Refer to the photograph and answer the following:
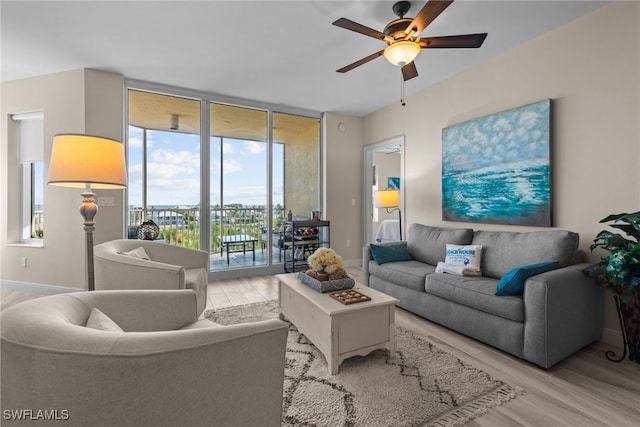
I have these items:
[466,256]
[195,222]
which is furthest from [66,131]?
[466,256]

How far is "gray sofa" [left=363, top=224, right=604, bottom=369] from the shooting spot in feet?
6.61

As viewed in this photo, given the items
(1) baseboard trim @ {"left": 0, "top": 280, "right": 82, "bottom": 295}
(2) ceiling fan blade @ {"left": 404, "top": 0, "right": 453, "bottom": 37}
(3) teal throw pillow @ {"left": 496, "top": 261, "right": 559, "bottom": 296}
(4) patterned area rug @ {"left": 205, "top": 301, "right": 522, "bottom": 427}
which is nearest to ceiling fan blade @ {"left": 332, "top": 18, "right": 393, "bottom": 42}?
(2) ceiling fan blade @ {"left": 404, "top": 0, "right": 453, "bottom": 37}

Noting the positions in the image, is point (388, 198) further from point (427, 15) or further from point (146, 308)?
point (146, 308)

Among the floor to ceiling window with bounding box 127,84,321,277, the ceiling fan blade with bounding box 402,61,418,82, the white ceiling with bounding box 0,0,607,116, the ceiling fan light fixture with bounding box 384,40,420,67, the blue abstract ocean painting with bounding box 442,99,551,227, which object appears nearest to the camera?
the ceiling fan light fixture with bounding box 384,40,420,67

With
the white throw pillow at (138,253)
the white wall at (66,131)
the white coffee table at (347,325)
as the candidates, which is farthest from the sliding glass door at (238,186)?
the white coffee table at (347,325)

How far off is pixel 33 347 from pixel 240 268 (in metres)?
3.96

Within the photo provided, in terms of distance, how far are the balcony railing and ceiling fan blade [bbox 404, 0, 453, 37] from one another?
345cm

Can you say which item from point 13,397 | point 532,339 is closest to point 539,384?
point 532,339

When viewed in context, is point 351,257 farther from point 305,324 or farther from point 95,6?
point 95,6

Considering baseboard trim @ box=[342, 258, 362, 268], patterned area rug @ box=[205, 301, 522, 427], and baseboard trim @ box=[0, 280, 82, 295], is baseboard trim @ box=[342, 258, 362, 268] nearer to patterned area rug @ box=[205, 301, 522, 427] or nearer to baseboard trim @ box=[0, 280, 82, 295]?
patterned area rug @ box=[205, 301, 522, 427]

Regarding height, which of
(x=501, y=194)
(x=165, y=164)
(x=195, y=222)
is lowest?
(x=195, y=222)

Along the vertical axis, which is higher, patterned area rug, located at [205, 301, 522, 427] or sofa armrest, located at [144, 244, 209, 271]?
sofa armrest, located at [144, 244, 209, 271]

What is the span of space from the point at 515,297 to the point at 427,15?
6.69 ft

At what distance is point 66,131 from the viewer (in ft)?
12.0
